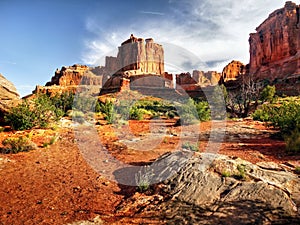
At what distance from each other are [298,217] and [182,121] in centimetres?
1631

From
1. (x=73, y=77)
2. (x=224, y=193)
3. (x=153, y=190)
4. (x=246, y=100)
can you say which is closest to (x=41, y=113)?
(x=153, y=190)

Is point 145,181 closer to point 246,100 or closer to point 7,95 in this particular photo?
point 7,95

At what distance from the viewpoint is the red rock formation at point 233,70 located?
258 feet

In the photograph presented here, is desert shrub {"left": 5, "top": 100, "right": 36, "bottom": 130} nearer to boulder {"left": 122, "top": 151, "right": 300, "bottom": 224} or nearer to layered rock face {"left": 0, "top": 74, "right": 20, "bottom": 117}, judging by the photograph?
layered rock face {"left": 0, "top": 74, "right": 20, "bottom": 117}

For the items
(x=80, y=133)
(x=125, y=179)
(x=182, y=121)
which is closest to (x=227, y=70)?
(x=182, y=121)

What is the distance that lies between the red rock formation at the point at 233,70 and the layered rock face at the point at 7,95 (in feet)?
233

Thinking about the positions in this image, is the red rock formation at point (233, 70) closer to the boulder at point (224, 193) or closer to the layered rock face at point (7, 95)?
the layered rock face at point (7, 95)

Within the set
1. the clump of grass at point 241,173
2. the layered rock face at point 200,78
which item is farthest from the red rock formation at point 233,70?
the clump of grass at point 241,173

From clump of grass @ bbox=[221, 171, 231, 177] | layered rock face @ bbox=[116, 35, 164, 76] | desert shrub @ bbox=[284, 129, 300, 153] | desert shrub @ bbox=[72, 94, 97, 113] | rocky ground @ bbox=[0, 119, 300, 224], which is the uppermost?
layered rock face @ bbox=[116, 35, 164, 76]

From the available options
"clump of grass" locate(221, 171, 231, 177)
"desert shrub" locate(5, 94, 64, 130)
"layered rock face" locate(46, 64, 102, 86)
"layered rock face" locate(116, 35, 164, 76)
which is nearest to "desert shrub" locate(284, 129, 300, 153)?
"clump of grass" locate(221, 171, 231, 177)

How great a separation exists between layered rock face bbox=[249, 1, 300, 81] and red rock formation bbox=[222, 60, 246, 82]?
4.78 metres

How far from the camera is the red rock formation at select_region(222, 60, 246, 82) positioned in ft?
258

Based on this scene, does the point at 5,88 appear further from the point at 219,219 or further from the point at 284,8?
the point at 284,8

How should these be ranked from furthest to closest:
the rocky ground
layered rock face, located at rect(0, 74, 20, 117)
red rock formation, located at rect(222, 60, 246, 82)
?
red rock formation, located at rect(222, 60, 246, 82) < layered rock face, located at rect(0, 74, 20, 117) < the rocky ground
